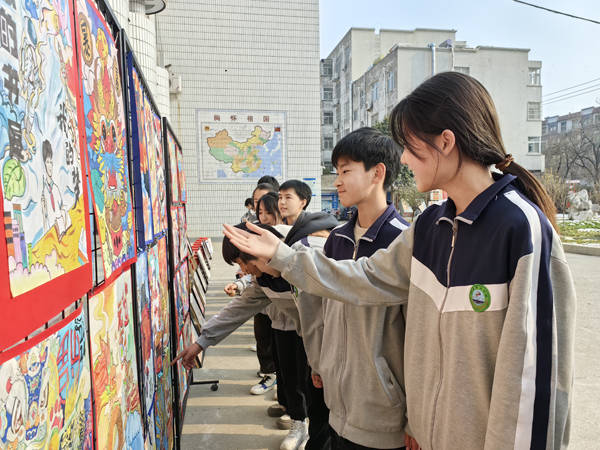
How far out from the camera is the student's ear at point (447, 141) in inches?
44.2

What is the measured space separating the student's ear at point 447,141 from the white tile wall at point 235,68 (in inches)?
460

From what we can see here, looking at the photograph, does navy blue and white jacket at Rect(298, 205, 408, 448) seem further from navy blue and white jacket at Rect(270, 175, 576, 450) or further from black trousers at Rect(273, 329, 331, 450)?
black trousers at Rect(273, 329, 331, 450)

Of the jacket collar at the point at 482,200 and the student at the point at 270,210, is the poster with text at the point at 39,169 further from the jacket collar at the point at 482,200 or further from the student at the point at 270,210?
the student at the point at 270,210

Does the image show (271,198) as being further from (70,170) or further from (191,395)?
(70,170)

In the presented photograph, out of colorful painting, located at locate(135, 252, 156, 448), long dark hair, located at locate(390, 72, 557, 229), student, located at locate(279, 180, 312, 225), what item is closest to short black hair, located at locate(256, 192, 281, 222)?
student, located at locate(279, 180, 312, 225)

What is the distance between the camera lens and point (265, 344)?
11.9ft

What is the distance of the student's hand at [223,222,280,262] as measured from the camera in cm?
136

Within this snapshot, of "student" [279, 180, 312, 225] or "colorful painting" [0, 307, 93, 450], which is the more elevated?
"student" [279, 180, 312, 225]

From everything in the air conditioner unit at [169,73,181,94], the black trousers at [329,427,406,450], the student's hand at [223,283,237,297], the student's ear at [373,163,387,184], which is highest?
the air conditioner unit at [169,73,181,94]

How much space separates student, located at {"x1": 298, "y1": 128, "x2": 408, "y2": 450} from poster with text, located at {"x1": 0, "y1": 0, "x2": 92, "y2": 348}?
1.00 m

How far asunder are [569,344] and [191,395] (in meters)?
3.24

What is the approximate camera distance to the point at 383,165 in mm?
1866

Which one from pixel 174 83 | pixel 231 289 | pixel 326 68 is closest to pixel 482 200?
pixel 231 289

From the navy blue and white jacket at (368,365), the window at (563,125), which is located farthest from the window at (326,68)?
the navy blue and white jacket at (368,365)
